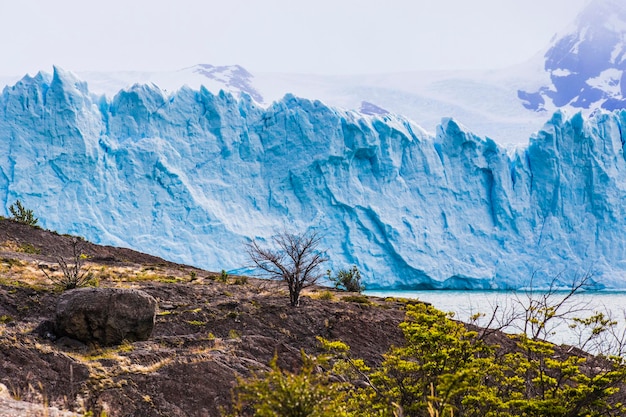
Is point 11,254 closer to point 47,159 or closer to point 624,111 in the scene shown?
point 47,159

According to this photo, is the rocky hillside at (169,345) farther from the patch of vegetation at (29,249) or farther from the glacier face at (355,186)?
the glacier face at (355,186)

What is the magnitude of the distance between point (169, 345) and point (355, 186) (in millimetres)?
33932

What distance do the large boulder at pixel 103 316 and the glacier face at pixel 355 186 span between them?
29.7 metres

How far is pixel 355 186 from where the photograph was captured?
44719 mm

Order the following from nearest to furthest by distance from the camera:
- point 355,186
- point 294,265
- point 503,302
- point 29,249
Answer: point 294,265 → point 29,249 → point 503,302 → point 355,186

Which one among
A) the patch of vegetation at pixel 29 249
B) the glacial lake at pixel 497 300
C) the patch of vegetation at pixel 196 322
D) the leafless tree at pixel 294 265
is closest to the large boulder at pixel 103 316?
the patch of vegetation at pixel 196 322

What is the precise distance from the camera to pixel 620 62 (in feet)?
252

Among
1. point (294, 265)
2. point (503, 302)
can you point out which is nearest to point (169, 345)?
point (294, 265)

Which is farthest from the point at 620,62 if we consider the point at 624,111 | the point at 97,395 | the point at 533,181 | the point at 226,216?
the point at 97,395

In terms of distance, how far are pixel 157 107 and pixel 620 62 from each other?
62.6m

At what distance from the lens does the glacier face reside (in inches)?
1626

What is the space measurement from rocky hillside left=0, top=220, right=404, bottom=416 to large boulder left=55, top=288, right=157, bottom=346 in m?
0.26

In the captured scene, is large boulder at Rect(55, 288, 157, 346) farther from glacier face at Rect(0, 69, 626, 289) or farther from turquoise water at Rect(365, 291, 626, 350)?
glacier face at Rect(0, 69, 626, 289)

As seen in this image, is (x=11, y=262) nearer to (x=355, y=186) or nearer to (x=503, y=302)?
(x=503, y=302)
